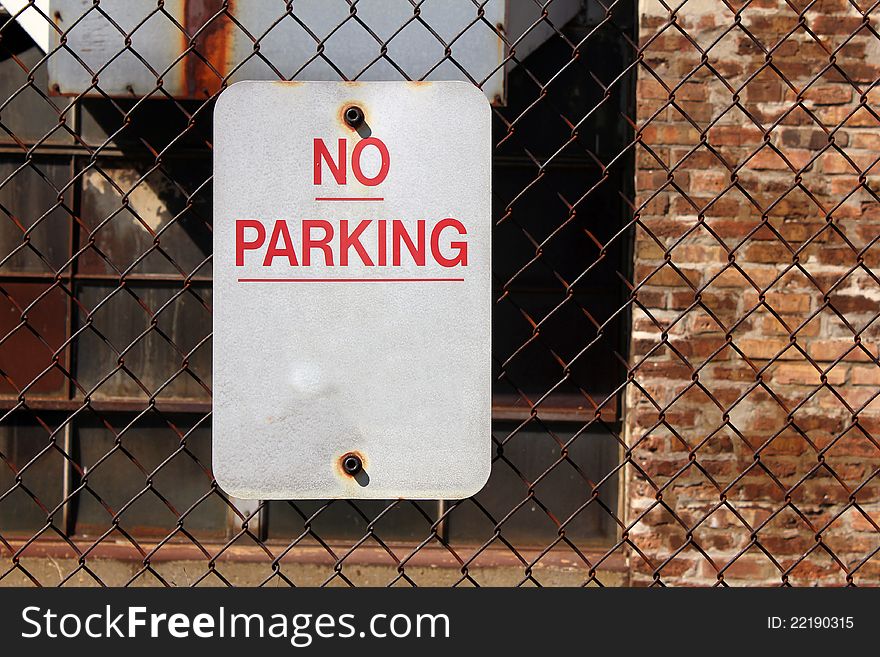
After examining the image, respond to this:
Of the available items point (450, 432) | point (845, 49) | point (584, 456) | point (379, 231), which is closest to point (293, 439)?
point (450, 432)

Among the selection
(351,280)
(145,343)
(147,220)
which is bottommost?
(351,280)

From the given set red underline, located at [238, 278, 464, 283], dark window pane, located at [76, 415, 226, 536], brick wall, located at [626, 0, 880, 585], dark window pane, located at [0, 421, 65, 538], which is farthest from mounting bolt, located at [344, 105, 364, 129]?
dark window pane, located at [0, 421, 65, 538]

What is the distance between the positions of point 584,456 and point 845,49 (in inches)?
73.4

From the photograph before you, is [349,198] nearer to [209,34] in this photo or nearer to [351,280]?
[351,280]

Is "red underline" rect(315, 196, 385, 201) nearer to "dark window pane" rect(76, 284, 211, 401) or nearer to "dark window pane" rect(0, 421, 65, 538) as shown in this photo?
"dark window pane" rect(76, 284, 211, 401)

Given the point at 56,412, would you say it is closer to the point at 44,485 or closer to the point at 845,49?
the point at 44,485

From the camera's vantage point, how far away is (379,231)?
1632 millimetres

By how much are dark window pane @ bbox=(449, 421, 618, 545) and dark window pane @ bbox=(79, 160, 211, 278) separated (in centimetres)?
150

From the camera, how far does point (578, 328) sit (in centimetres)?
332

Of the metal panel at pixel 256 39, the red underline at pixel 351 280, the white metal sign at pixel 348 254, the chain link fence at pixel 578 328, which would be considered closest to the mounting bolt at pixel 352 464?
the white metal sign at pixel 348 254

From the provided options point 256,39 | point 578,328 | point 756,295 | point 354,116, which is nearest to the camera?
point 354,116

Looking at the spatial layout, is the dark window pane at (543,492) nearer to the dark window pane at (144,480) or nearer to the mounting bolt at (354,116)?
the dark window pane at (144,480)

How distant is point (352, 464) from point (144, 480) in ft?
6.72

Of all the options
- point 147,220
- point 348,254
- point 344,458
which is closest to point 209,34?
point 147,220
